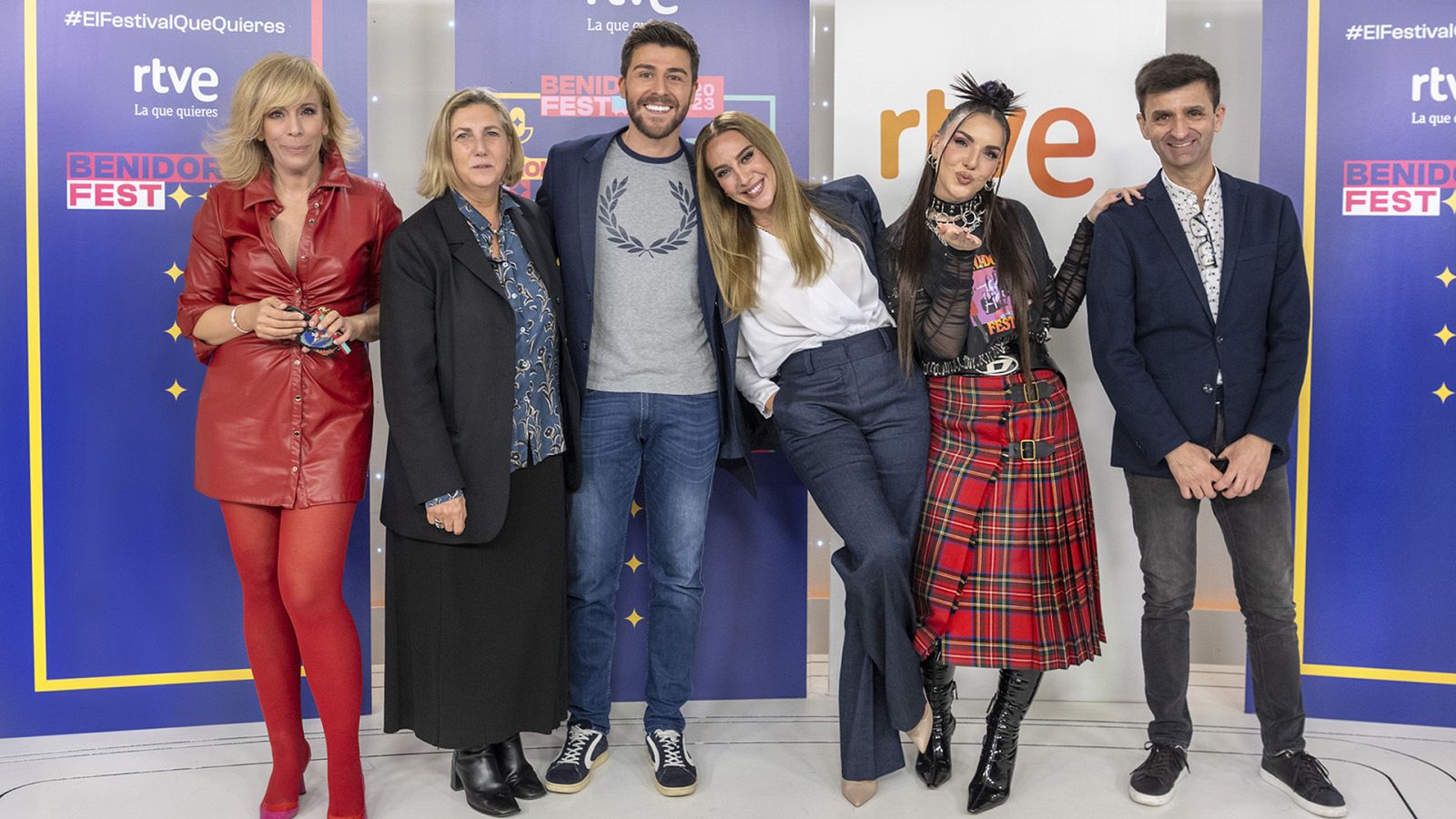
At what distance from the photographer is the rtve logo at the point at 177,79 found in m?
3.18

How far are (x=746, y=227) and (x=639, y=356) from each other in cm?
42

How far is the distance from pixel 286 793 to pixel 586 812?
0.73 metres

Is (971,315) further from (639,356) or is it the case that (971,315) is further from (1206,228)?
(639,356)

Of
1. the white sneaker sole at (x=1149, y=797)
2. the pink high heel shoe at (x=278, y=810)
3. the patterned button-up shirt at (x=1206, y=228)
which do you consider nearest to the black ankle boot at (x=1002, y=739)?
the white sneaker sole at (x=1149, y=797)

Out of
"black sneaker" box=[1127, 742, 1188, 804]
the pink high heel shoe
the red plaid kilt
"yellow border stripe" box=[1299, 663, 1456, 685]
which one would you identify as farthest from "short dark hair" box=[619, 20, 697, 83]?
"yellow border stripe" box=[1299, 663, 1456, 685]

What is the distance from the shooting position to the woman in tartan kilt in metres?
2.70

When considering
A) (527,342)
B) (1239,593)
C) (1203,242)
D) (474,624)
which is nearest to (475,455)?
(527,342)

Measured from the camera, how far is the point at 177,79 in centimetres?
319

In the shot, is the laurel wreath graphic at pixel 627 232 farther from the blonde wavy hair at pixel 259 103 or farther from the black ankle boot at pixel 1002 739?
the black ankle boot at pixel 1002 739

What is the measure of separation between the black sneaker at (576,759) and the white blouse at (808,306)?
98 cm

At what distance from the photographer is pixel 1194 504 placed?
9.36 ft

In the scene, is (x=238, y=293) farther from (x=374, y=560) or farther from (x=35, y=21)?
(x=374, y=560)

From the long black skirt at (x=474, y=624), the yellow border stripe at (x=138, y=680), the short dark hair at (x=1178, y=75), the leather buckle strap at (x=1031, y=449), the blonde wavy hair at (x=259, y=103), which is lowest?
the yellow border stripe at (x=138, y=680)

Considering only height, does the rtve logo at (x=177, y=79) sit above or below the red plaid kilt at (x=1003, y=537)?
above
